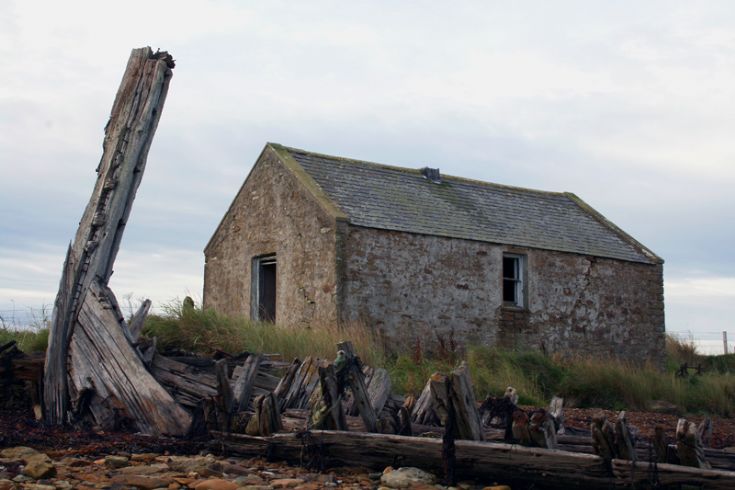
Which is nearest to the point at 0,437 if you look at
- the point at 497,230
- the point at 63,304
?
the point at 63,304

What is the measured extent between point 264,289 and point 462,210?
177 inches

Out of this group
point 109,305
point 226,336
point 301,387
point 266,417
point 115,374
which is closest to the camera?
point 266,417

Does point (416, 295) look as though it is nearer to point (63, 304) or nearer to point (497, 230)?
point (497, 230)

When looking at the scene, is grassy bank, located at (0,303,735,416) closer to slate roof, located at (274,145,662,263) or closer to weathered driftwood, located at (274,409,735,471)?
slate roof, located at (274,145,662,263)

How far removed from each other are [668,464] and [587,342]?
13675mm

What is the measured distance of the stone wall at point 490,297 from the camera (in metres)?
15.2

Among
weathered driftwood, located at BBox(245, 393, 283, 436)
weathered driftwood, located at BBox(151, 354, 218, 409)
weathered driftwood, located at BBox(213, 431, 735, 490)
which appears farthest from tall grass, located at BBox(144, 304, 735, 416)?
weathered driftwood, located at BBox(213, 431, 735, 490)

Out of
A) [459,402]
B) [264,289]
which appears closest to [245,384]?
[459,402]

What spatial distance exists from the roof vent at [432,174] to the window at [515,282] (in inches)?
101

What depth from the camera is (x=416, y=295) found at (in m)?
15.7

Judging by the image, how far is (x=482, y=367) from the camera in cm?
1366

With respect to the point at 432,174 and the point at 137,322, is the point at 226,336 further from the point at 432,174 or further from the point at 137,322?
the point at 432,174

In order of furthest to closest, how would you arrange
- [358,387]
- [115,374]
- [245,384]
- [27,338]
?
1. [27,338]
2. [115,374]
3. [245,384]
4. [358,387]

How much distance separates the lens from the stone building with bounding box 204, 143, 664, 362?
602 inches
